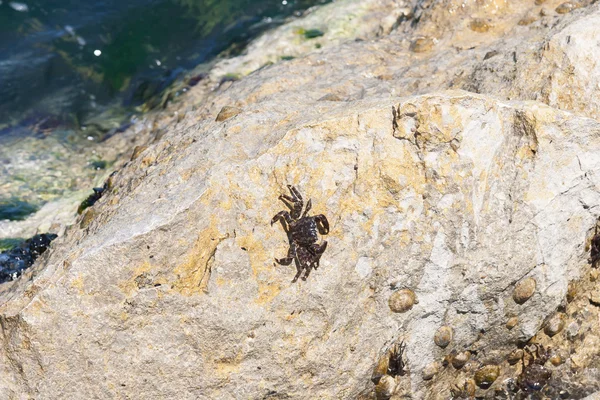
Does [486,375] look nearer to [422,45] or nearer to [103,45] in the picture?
[422,45]

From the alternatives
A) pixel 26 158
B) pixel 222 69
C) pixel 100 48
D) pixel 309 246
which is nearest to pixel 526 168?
pixel 309 246

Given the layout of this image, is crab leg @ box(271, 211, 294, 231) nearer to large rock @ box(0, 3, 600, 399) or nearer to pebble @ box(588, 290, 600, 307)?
large rock @ box(0, 3, 600, 399)

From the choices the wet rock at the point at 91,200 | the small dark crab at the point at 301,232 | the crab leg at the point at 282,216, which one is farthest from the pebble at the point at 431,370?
the wet rock at the point at 91,200

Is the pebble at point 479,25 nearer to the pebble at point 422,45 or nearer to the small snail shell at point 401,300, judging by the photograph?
the pebble at point 422,45

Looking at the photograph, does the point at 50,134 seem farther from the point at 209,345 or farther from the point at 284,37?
the point at 209,345

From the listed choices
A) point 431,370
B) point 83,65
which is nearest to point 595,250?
point 431,370

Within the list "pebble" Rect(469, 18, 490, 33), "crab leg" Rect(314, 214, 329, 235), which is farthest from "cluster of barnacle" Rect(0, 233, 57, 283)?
"pebble" Rect(469, 18, 490, 33)
